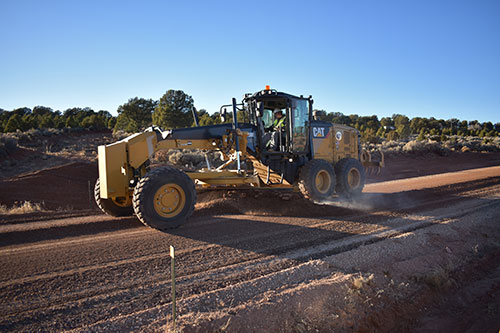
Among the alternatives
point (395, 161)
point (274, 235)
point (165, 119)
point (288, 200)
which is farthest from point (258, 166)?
point (165, 119)

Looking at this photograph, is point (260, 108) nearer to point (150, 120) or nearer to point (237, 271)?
point (237, 271)

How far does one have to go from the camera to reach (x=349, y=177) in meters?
12.3

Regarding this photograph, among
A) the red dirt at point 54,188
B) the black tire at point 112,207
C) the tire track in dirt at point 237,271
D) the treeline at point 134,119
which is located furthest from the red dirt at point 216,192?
the treeline at point 134,119

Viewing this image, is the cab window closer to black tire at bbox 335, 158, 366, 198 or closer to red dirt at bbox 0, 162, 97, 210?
black tire at bbox 335, 158, 366, 198

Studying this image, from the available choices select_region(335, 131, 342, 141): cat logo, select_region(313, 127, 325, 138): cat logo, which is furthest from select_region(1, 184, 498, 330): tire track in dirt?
select_region(335, 131, 342, 141): cat logo

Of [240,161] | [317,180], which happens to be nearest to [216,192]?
[240,161]

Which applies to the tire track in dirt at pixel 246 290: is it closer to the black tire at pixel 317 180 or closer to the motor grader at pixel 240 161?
the motor grader at pixel 240 161

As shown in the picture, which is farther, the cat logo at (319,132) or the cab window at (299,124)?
the cat logo at (319,132)

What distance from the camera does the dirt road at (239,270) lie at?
407 centimetres

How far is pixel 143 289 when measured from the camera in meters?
4.57

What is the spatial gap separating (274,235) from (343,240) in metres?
1.29

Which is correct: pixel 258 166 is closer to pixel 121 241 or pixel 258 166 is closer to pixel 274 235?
pixel 274 235

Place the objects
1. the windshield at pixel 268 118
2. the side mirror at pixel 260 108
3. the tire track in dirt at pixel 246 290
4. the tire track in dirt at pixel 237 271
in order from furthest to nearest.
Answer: the windshield at pixel 268 118 → the side mirror at pixel 260 108 → the tire track in dirt at pixel 237 271 → the tire track in dirt at pixel 246 290

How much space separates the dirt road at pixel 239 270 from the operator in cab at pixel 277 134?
2.59 metres
